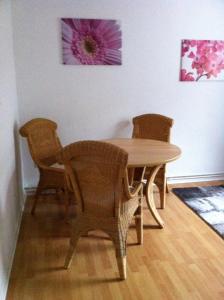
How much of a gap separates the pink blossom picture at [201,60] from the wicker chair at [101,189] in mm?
1963

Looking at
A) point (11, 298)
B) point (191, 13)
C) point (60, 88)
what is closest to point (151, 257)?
point (11, 298)

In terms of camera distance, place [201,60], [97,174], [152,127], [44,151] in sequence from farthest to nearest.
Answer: [201,60], [152,127], [44,151], [97,174]

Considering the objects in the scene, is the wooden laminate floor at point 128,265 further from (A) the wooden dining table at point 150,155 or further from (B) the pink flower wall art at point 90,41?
(B) the pink flower wall art at point 90,41

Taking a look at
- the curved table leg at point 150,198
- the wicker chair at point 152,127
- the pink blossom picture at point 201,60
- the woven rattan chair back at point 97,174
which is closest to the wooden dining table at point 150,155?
the curved table leg at point 150,198

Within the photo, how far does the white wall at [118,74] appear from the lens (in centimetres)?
326

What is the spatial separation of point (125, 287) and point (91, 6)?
273 centimetres

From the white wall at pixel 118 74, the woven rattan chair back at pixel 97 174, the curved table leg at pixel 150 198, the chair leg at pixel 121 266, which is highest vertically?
the white wall at pixel 118 74

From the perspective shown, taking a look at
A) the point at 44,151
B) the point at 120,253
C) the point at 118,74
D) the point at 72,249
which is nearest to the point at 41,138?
the point at 44,151

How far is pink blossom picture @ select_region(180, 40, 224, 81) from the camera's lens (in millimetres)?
3603

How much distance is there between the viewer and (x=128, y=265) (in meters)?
2.28

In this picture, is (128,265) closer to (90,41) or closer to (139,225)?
(139,225)

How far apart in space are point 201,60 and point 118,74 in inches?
39.9

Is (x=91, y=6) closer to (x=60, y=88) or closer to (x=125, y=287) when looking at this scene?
(x=60, y=88)

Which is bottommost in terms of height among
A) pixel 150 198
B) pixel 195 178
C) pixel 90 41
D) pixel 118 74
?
pixel 195 178
